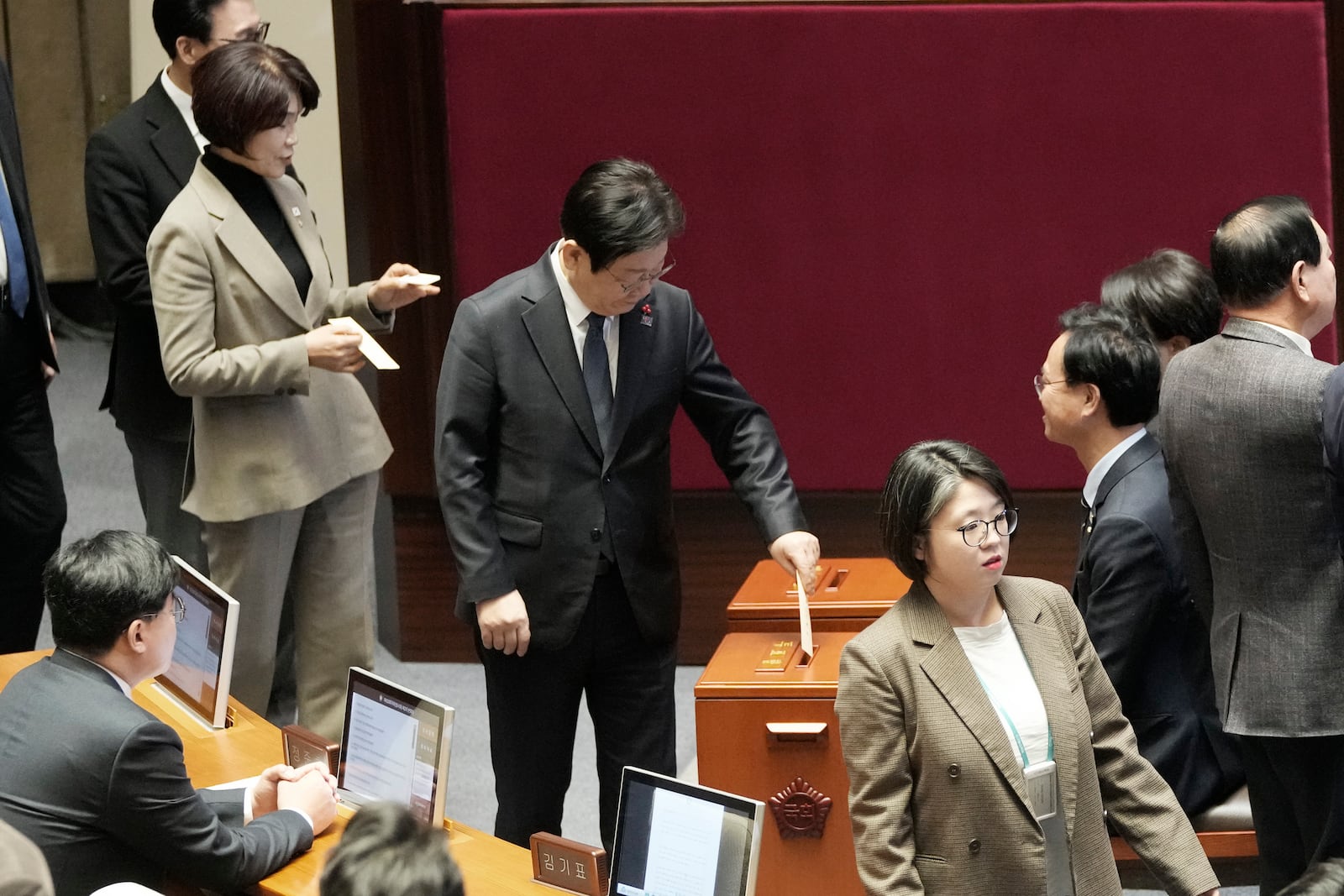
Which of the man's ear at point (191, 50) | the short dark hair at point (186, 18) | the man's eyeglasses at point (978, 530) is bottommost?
the man's eyeglasses at point (978, 530)

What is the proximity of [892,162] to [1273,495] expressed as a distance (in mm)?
2149

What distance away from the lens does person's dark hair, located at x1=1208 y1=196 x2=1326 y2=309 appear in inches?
115

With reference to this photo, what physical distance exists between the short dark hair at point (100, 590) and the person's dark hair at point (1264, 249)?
1.81 m

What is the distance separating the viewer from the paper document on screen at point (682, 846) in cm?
249

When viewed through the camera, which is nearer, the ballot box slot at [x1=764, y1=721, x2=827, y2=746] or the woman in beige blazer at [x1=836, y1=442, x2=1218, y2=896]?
the woman in beige blazer at [x1=836, y1=442, x2=1218, y2=896]

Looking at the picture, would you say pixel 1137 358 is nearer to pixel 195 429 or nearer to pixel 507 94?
pixel 195 429

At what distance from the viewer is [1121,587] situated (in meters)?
3.07

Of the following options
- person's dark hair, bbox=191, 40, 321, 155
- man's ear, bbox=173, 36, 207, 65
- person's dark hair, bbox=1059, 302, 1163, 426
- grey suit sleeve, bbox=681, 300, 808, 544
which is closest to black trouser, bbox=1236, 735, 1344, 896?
person's dark hair, bbox=1059, 302, 1163, 426

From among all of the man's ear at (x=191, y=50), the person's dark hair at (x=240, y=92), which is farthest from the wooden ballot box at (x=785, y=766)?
the man's ear at (x=191, y=50)

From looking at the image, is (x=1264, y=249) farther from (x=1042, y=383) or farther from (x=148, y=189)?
(x=148, y=189)

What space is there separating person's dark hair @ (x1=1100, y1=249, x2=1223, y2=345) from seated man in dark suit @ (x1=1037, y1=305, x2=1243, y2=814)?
23 centimetres

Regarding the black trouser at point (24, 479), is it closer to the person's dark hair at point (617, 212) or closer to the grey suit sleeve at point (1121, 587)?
the person's dark hair at point (617, 212)

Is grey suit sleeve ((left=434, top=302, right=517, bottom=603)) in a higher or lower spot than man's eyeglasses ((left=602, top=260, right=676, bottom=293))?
lower

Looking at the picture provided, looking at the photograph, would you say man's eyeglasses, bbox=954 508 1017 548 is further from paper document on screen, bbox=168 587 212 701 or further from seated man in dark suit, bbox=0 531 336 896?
paper document on screen, bbox=168 587 212 701
